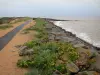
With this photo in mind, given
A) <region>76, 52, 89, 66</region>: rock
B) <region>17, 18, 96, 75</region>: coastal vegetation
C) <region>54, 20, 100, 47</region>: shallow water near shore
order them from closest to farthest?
<region>17, 18, 96, 75</region>: coastal vegetation < <region>76, 52, 89, 66</region>: rock < <region>54, 20, 100, 47</region>: shallow water near shore

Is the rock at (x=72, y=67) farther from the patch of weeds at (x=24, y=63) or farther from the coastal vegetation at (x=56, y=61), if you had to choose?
the patch of weeds at (x=24, y=63)

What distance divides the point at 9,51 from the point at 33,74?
5155 mm

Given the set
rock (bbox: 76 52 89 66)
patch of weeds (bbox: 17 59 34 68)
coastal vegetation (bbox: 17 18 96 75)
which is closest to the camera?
coastal vegetation (bbox: 17 18 96 75)

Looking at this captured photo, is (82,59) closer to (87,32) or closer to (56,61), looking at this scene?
(56,61)

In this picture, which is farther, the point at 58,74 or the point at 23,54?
the point at 23,54

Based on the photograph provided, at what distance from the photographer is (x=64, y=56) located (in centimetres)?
1228

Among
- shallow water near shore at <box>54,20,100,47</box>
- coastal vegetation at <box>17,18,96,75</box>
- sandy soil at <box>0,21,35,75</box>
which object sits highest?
coastal vegetation at <box>17,18,96,75</box>

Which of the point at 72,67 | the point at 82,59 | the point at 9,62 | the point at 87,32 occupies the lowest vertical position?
the point at 87,32

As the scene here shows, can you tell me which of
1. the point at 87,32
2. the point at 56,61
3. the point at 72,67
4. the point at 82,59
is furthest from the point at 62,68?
the point at 87,32

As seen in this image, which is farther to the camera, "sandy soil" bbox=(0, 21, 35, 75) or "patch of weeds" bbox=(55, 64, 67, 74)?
"patch of weeds" bbox=(55, 64, 67, 74)

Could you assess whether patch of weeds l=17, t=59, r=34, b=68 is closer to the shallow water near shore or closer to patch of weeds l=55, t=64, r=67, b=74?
patch of weeds l=55, t=64, r=67, b=74

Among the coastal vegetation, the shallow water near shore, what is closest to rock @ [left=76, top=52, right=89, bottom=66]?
the coastal vegetation

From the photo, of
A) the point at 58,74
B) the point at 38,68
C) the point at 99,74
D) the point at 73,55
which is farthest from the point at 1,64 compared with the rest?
the point at 99,74

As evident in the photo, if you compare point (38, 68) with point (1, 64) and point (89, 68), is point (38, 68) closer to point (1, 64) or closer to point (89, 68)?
point (1, 64)
